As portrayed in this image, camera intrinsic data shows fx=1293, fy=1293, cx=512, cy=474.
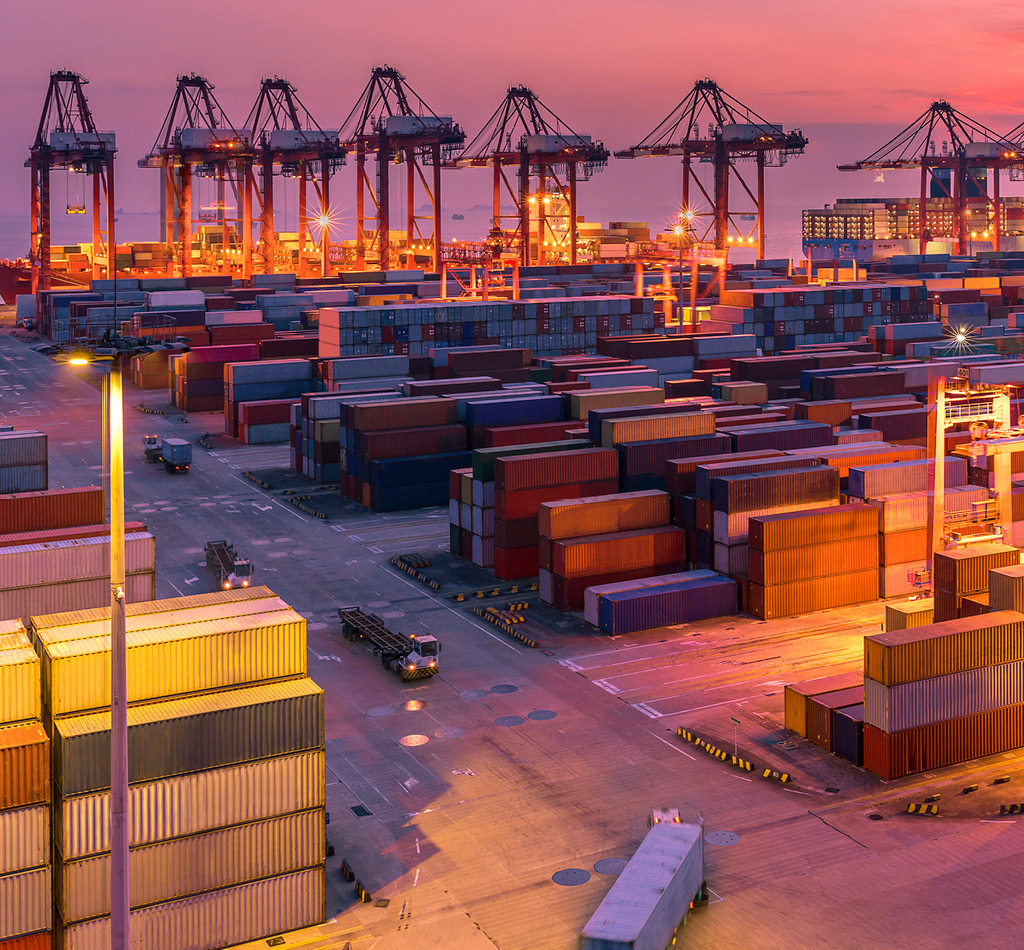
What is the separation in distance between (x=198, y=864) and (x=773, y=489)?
2806 cm

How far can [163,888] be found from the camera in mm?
22812

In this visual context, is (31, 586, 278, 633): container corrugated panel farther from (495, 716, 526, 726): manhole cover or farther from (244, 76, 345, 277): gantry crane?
(244, 76, 345, 277): gantry crane

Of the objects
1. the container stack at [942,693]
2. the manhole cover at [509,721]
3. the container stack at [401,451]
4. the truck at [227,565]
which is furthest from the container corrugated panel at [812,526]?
the container stack at [401,451]

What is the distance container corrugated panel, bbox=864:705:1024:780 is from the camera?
31.3 meters

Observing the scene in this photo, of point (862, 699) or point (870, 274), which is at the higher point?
point (870, 274)

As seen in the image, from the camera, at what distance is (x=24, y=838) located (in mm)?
21828

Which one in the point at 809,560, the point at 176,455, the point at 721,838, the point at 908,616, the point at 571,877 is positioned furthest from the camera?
the point at 176,455

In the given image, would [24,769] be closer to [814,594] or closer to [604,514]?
[604,514]

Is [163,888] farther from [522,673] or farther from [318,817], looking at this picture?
[522,673]

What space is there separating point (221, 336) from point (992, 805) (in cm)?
8403

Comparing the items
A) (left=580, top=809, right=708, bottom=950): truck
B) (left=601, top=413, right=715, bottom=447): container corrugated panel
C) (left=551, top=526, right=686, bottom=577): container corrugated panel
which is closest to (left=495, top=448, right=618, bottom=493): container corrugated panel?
(left=601, top=413, right=715, bottom=447): container corrugated panel

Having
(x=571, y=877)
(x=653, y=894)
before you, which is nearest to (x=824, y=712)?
(x=571, y=877)

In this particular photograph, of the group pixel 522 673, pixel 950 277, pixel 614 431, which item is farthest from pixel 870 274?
pixel 522 673

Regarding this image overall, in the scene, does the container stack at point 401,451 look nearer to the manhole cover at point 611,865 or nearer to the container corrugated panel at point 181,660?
the manhole cover at point 611,865
